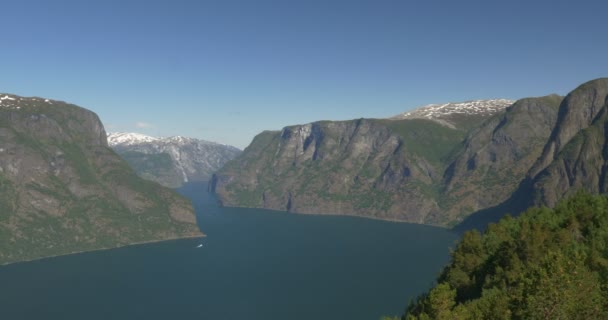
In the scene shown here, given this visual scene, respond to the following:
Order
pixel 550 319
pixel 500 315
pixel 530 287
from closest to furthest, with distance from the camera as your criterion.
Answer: pixel 550 319 < pixel 530 287 < pixel 500 315

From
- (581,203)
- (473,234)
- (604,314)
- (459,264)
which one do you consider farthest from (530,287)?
(581,203)

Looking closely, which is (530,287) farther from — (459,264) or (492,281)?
(459,264)

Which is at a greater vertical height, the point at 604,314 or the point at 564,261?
the point at 564,261

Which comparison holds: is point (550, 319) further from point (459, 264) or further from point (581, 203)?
point (581, 203)

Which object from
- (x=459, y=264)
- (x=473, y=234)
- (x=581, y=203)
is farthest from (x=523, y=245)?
(x=581, y=203)

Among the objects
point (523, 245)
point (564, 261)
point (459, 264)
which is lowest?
point (459, 264)

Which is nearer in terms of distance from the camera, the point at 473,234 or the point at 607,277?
the point at 607,277

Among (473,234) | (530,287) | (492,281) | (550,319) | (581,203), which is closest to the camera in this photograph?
(550,319)
